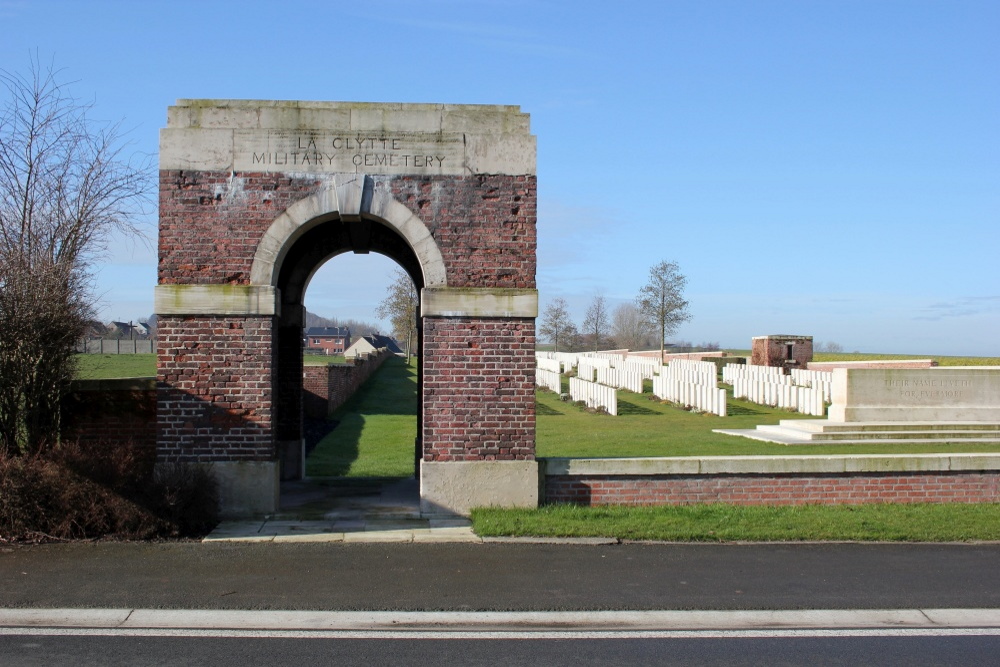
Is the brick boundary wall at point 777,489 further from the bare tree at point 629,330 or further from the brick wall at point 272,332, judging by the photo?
the bare tree at point 629,330

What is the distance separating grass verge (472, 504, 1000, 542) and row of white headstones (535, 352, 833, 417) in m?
13.7

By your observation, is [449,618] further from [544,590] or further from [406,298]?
[406,298]

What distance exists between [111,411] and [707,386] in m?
19.1

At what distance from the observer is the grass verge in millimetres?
8859

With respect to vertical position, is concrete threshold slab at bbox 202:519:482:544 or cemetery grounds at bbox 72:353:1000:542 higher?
cemetery grounds at bbox 72:353:1000:542

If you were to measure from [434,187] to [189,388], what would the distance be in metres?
3.35

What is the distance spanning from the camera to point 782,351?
36.3 metres

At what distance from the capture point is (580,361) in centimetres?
4388

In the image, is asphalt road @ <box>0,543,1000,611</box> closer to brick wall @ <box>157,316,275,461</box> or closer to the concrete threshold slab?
the concrete threshold slab

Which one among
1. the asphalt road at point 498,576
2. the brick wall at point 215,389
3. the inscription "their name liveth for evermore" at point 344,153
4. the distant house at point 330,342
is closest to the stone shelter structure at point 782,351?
the asphalt road at point 498,576

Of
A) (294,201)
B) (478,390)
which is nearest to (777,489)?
(478,390)

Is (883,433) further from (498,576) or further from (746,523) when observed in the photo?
(498,576)

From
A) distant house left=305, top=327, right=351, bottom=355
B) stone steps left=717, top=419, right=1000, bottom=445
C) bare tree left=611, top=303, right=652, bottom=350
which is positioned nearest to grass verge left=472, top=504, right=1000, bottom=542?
stone steps left=717, top=419, right=1000, bottom=445

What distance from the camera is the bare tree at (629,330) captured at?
3455 inches
